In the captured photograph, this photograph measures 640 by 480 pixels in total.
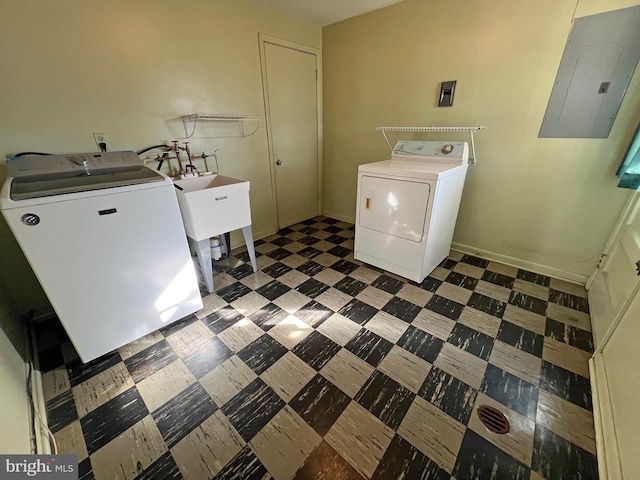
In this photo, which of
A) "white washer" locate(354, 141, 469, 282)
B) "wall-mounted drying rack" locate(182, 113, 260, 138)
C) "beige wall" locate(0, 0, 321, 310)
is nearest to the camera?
"beige wall" locate(0, 0, 321, 310)

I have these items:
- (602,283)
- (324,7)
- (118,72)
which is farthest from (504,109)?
(118,72)

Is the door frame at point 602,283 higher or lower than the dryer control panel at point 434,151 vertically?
lower

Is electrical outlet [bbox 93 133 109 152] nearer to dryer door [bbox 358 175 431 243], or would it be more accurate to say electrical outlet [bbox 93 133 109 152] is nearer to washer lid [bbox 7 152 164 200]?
washer lid [bbox 7 152 164 200]

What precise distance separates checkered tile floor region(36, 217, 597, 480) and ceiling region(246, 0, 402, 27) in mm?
2602

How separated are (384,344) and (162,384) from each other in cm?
128

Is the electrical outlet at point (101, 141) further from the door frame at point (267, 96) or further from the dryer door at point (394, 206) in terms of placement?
the dryer door at point (394, 206)

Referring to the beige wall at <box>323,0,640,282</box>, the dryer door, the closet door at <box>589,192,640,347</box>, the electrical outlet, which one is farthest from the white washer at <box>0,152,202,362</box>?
the closet door at <box>589,192,640,347</box>

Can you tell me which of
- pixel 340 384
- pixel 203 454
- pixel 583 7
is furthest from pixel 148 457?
pixel 583 7

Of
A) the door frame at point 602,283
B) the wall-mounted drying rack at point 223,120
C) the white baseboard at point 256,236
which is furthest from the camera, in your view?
the white baseboard at point 256,236

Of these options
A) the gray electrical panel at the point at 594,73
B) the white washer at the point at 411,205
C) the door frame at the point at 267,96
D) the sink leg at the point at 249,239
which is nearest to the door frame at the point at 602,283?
the gray electrical panel at the point at 594,73

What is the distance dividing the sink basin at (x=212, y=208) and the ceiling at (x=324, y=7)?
1752 mm

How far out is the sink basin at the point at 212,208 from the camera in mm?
1847

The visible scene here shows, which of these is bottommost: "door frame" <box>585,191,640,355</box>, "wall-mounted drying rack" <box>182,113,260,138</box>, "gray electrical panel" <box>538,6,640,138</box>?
"door frame" <box>585,191,640,355</box>

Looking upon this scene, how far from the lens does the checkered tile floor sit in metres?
1.08
